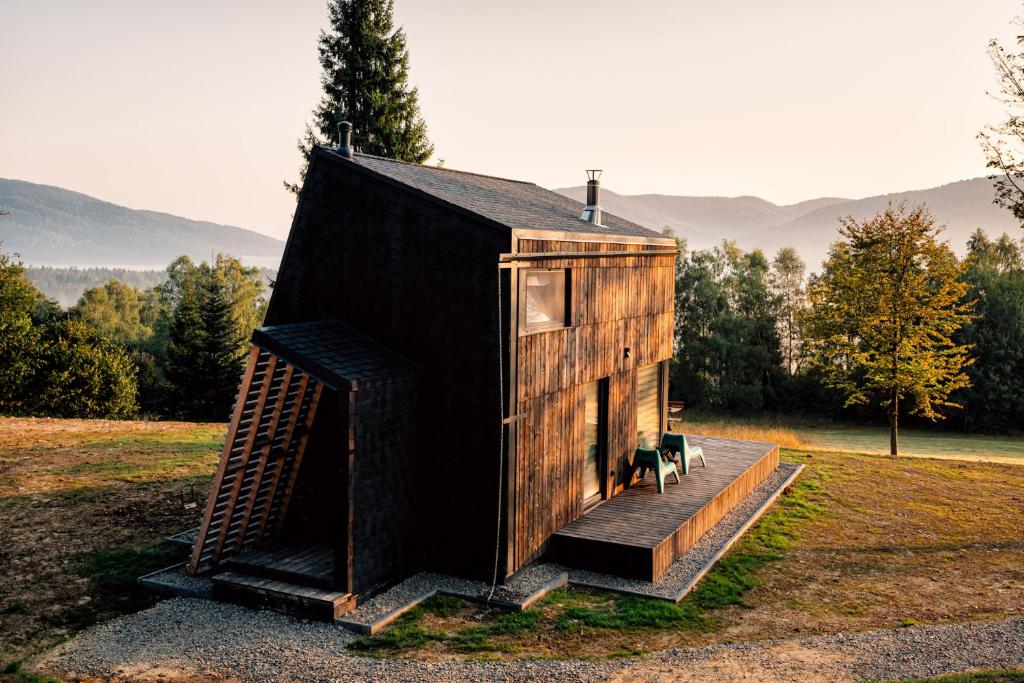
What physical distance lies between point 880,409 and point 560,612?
33.1 metres

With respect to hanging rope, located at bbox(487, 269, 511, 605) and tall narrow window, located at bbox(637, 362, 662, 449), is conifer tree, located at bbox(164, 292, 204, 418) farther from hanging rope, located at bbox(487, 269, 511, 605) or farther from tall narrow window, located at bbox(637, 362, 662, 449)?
hanging rope, located at bbox(487, 269, 511, 605)

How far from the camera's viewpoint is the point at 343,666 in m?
7.36

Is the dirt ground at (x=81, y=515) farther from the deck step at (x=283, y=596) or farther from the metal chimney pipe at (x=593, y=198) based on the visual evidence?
the metal chimney pipe at (x=593, y=198)

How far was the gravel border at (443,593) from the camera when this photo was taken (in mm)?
8359

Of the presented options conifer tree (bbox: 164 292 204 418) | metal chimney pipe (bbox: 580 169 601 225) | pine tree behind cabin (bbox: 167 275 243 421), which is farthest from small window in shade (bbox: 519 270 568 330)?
conifer tree (bbox: 164 292 204 418)

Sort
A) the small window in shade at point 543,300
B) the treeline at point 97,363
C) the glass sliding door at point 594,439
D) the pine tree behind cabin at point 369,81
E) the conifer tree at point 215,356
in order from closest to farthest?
1. the small window in shade at point 543,300
2. the glass sliding door at point 594,439
3. the pine tree behind cabin at point 369,81
4. the treeline at point 97,363
5. the conifer tree at point 215,356

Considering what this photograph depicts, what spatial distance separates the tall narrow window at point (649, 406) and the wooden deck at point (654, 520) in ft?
2.43

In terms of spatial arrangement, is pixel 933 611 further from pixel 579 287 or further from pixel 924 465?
pixel 924 465

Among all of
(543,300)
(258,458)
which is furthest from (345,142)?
(258,458)

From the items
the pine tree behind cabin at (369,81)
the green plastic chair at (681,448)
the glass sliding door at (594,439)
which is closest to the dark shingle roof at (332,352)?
the glass sliding door at (594,439)

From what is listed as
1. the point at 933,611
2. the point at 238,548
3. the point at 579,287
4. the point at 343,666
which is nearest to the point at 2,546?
the point at 238,548

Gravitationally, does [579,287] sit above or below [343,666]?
above

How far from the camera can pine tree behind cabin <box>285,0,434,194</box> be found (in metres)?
28.5

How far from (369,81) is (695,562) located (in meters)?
23.4
